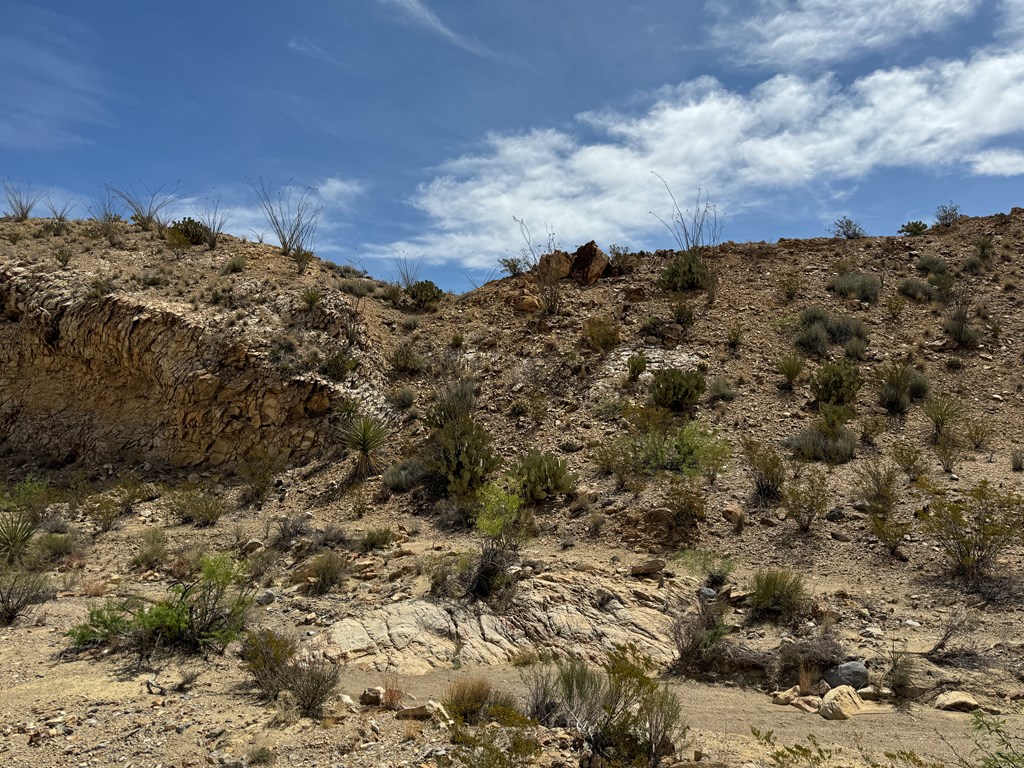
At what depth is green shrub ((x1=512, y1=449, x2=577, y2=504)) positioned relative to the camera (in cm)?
1089

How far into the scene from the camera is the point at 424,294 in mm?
19703

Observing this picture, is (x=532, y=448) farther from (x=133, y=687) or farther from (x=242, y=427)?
(x=133, y=687)

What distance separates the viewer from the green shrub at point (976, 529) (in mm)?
7453

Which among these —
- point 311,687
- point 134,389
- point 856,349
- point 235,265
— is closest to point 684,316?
point 856,349

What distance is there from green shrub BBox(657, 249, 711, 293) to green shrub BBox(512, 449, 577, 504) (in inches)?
335

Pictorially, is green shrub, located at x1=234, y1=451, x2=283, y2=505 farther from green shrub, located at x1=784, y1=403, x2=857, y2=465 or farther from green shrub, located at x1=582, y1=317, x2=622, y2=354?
green shrub, located at x1=784, y1=403, x2=857, y2=465

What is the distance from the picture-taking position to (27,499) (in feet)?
39.7

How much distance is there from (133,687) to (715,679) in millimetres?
5238

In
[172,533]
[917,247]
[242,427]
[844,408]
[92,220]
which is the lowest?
[172,533]

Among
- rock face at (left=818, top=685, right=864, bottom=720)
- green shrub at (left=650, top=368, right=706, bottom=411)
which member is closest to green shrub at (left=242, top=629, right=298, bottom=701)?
rock face at (left=818, top=685, right=864, bottom=720)

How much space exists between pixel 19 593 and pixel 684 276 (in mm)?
15627

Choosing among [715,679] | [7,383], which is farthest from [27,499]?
[715,679]

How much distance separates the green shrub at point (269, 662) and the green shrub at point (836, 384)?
421 inches

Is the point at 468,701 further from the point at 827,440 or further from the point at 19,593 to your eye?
the point at 827,440
